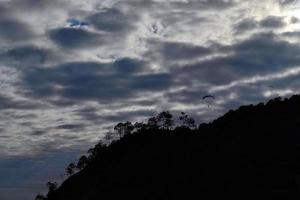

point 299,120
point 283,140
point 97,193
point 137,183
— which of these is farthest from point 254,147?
point 97,193

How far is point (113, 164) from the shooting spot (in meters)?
97.1

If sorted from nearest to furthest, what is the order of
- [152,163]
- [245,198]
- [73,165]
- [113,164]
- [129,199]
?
[245,198], [129,199], [152,163], [113,164], [73,165]

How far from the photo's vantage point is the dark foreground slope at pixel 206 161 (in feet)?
239

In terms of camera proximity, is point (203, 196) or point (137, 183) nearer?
point (203, 196)

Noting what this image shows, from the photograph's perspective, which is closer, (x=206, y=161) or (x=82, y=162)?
(x=206, y=161)

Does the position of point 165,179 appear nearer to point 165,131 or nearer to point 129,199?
point 129,199

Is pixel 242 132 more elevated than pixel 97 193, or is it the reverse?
pixel 242 132

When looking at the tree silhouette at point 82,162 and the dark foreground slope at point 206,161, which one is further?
the tree silhouette at point 82,162

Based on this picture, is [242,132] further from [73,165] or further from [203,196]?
[73,165]

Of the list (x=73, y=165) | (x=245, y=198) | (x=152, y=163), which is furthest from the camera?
(x=73, y=165)

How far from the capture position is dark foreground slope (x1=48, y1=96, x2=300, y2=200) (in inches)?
2872

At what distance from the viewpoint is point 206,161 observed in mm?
80750

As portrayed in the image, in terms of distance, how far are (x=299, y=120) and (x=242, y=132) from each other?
878cm

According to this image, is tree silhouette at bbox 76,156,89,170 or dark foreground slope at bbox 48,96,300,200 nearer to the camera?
dark foreground slope at bbox 48,96,300,200
